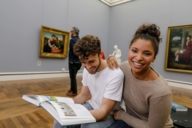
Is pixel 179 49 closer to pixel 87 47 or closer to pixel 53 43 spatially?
pixel 53 43

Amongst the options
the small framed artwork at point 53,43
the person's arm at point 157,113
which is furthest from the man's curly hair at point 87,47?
the small framed artwork at point 53,43

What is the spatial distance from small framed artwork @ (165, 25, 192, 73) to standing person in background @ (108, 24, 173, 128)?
558 centimetres

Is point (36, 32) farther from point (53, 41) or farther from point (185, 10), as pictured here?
point (185, 10)

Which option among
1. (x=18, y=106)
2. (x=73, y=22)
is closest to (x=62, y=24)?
(x=73, y=22)

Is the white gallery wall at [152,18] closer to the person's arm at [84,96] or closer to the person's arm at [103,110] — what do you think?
the person's arm at [84,96]

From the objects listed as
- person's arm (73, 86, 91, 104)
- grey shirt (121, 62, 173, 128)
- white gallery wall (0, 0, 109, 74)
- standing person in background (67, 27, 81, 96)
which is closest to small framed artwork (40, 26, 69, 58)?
white gallery wall (0, 0, 109, 74)

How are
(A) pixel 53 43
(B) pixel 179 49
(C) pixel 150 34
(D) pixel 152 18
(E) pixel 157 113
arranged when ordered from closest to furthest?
1. (E) pixel 157 113
2. (C) pixel 150 34
3. (B) pixel 179 49
4. (A) pixel 53 43
5. (D) pixel 152 18

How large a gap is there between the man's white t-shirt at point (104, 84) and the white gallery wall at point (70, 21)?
4667 millimetres

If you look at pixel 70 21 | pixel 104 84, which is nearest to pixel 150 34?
pixel 104 84

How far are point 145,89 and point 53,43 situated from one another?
5.78 metres

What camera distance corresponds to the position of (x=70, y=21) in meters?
7.22

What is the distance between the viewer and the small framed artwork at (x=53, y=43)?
6.33m

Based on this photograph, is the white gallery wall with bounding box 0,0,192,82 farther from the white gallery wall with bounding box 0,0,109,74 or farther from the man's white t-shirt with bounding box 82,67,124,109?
the man's white t-shirt with bounding box 82,67,124,109

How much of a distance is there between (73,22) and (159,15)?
3249mm
